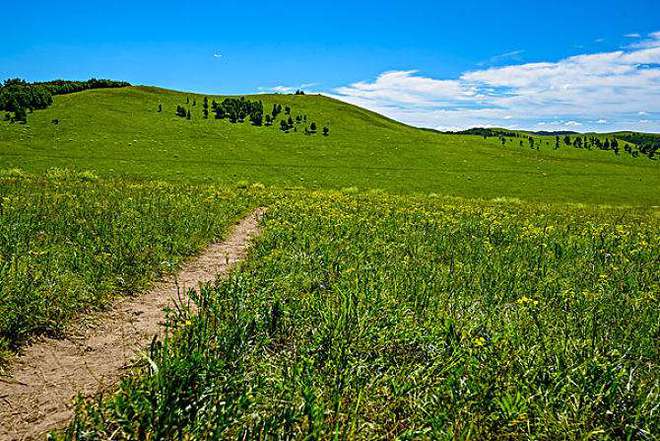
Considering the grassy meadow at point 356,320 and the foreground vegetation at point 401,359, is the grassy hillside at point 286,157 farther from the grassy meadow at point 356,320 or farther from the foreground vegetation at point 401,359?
the foreground vegetation at point 401,359

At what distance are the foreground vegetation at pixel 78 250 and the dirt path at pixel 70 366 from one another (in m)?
0.37

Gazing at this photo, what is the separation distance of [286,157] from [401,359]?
57699 millimetres

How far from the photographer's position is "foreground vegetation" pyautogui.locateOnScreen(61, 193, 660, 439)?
3.35 m

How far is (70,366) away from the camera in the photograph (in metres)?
5.03

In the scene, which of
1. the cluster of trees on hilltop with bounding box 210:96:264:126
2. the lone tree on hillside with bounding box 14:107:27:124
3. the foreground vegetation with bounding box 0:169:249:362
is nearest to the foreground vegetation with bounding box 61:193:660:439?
the foreground vegetation with bounding box 0:169:249:362

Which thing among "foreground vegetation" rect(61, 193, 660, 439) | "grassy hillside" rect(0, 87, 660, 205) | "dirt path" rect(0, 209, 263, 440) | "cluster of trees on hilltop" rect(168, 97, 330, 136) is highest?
"cluster of trees on hilltop" rect(168, 97, 330, 136)

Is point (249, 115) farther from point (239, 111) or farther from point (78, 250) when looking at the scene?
point (78, 250)

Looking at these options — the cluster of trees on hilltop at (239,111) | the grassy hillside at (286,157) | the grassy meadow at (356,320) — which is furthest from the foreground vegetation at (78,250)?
the cluster of trees on hilltop at (239,111)

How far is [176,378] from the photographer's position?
140 inches

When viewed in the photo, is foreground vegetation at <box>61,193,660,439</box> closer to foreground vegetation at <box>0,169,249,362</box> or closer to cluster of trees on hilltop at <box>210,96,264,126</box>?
foreground vegetation at <box>0,169,249,362</box>

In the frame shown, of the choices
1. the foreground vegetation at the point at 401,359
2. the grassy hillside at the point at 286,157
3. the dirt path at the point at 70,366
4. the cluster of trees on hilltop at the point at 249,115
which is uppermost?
the cluster of trees on hilltop at the point at 249,115

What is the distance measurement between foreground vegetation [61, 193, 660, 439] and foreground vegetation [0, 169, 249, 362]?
1932mm

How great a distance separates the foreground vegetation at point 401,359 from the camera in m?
3.35

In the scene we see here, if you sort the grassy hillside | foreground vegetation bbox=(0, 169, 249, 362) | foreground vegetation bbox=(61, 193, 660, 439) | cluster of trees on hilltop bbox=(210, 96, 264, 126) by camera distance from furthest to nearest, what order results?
cluster of trees on hilltop bbox=(210, 96, 264, 126)
the grassy hillside
foreground vegetation bbox=(0, 169, 249, 362)
foreground vegetation bbox=(61, 193, 660, 439)
